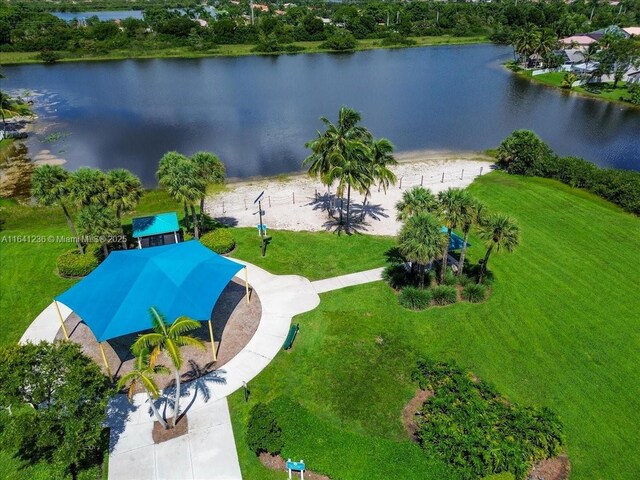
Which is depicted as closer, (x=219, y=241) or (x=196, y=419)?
(x=196, y=419)

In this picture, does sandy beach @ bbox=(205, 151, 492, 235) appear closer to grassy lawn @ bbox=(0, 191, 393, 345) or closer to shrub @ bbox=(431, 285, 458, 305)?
grassy lawn @ bbox=(0, 191, 393, 345)

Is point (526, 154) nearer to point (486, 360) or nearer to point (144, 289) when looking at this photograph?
point (486, 360)

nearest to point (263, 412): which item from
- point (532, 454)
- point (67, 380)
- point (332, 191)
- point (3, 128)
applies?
point (67, 380)

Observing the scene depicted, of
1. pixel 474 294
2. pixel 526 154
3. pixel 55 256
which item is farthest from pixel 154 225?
pixel 526 154

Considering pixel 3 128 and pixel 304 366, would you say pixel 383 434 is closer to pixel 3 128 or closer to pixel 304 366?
pixel 304 366

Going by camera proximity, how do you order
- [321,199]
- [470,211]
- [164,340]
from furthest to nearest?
[321,199] → [470,211] → [164,340]

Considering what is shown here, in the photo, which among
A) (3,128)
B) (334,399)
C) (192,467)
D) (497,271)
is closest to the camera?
(192,467)

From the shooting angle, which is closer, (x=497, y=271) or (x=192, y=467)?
(x=192, y=467)

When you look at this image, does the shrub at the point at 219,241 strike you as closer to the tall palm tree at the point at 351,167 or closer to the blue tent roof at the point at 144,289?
the blue tent roof at the point at 144,289
